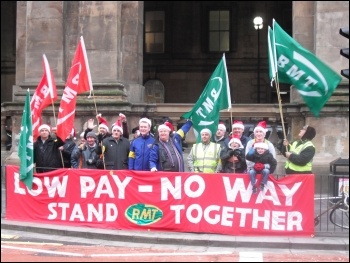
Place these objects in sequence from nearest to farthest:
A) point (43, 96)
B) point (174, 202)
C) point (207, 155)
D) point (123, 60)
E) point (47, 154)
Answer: point (174, 202) → point (207, 155) → point (47, 154) → point (43, 96) → point (123, 60)

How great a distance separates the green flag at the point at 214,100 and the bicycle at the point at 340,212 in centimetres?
264

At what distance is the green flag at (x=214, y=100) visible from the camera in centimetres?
1173

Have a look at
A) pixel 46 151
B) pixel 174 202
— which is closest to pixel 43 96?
pixel 46 151

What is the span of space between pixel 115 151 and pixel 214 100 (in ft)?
6.85

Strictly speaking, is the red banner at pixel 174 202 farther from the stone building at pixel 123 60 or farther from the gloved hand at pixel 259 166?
the stone building at pixel 123 60

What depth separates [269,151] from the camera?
10.3 metres

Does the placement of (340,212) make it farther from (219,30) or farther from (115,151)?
(219,30)

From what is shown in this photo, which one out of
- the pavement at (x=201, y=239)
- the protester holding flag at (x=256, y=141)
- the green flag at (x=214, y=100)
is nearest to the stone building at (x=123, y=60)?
the green flag at (x=214, y=100)

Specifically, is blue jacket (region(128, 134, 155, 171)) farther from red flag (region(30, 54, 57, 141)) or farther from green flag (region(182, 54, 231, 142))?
red flag (region(30, 54, 57, 141))

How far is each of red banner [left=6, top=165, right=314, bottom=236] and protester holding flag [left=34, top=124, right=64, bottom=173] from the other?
400 mm

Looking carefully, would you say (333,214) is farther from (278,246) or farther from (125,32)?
(125,32)

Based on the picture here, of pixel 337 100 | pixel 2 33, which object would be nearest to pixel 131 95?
pixel 337 100

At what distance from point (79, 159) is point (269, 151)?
375cm

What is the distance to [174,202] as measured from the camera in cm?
1059
